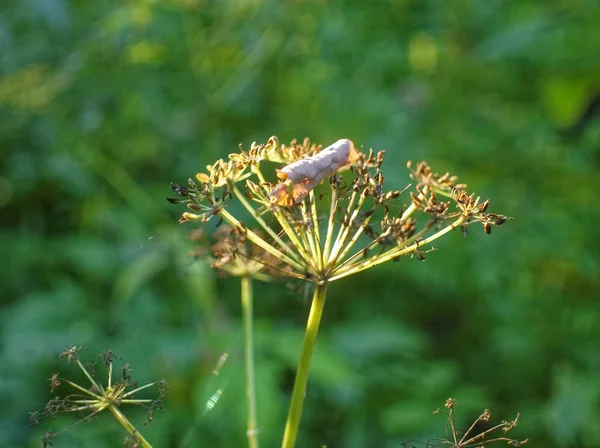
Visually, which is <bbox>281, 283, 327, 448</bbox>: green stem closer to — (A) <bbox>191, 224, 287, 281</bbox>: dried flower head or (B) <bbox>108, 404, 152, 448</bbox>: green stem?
(A) <bbox>191, 224, 287, 281</bbox>: dried flower head

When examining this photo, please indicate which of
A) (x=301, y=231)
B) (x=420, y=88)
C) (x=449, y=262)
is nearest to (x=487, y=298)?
(x=449, y=262)

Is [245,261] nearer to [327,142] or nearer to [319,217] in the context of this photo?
[319,217]

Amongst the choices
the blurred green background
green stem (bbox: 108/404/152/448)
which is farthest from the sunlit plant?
the blurred green background

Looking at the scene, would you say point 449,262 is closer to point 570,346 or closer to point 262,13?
point 570,346

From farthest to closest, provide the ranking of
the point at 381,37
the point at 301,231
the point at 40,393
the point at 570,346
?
1. the point at 381,37
2. the point at 570,346
3. the point at 40,393
4. the point at 301,231

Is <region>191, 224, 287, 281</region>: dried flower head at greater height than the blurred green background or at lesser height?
→ lesser

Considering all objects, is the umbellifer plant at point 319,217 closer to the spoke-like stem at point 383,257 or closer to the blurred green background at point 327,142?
the spoke-like stem at point 383,257
